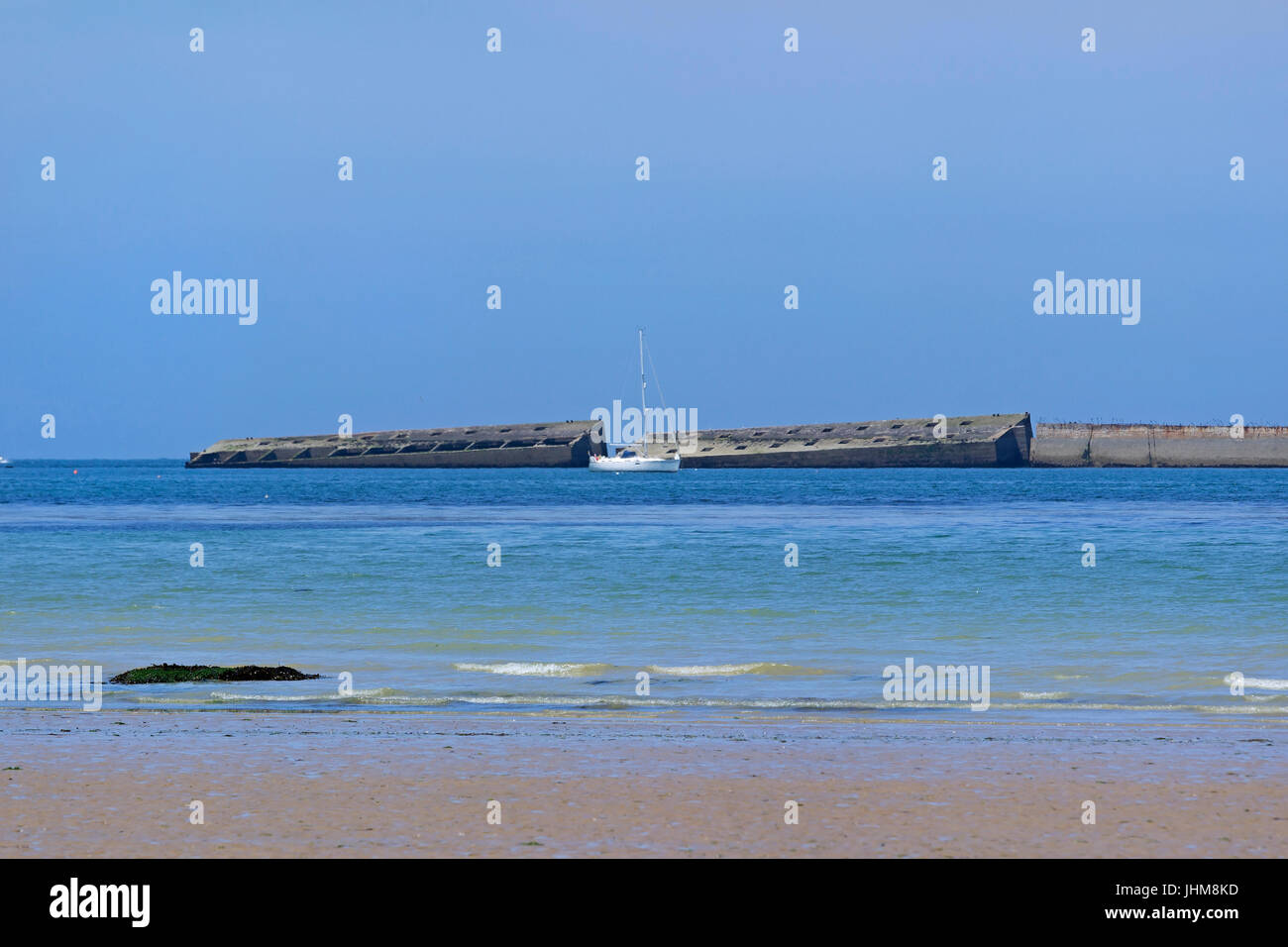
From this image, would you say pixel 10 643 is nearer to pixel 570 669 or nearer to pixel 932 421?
pixel 570 669

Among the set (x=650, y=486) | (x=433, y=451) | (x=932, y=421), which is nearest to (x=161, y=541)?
(x=650, y=486)

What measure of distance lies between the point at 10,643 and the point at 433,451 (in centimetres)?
16699

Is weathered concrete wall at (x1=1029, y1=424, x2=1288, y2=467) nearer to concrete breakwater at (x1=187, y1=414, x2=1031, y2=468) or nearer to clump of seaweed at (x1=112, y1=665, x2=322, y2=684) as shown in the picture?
concrete breakwater at (x1=187, y1=414, x2=1031, y2=468)

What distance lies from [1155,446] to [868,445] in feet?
103

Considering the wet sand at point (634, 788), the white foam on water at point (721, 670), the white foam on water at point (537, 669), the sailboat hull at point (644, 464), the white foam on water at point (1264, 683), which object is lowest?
the white foam on water at point (1264, 683)

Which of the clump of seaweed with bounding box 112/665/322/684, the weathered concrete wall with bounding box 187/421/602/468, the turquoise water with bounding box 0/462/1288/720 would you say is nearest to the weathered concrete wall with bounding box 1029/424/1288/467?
the weathered concrete wall with bounding box 187/421/602/468

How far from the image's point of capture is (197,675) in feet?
50.5

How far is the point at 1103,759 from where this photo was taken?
973 centimetres

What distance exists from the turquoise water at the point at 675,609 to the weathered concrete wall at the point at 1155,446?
323 feet

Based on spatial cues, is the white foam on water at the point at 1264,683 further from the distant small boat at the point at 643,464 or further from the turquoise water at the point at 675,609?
the distant small boat at the point at 643,464

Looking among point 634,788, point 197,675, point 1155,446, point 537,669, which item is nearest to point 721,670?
point 537,669

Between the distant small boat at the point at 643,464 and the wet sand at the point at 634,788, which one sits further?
the distant small boat at the point at 643,464

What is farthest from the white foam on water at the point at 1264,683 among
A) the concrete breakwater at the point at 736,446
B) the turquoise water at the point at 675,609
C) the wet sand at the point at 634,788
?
the concrete breakwater at the point at 736,446

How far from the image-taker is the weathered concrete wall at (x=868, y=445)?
15825cm
